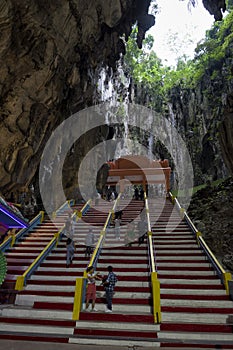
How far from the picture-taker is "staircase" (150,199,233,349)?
5.88 meters

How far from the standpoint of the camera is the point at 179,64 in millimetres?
44469

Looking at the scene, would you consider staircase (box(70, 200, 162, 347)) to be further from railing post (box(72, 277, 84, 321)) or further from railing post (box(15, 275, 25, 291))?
railing post (box(15, 275, 25, 291))

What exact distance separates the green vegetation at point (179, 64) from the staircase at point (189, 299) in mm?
24095

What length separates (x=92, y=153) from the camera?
861 inches

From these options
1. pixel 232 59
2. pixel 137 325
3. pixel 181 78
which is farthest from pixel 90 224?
pixel 181 78

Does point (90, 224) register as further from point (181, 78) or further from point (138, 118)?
point (181, 78)

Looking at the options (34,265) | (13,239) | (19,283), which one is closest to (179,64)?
(13,239)

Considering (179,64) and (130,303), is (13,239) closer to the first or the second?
(130,303)

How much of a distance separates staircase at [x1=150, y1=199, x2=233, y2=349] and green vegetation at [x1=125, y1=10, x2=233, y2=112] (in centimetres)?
2409

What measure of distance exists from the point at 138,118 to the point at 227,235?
74.6ft

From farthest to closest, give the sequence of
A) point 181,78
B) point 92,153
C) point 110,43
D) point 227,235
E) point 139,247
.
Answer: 1. point 181,78
2. point 92,153
3. point 110,43
4. point 227,235
5. point 139,247

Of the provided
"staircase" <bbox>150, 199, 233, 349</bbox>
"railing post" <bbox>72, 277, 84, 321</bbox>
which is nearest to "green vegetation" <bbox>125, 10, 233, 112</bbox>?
"staircase" <bbox>150, 199, 233, 349</bbox>

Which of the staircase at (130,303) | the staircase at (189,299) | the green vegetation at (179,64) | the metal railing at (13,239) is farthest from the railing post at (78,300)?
the green vegetation at (179,64)

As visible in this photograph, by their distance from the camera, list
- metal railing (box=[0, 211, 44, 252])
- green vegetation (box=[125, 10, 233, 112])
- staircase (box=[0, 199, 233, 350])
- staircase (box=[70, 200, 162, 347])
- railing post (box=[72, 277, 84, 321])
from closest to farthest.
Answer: staircase (box=[70, 200, 162, 347])
staircase (box=[0, 199, 233, 350])
railing post (box=[72, 277, 84, 321])
metal railing (box=[0, 211, 44, 252])
green vegetation (box=[125, 10, 233, 112])
